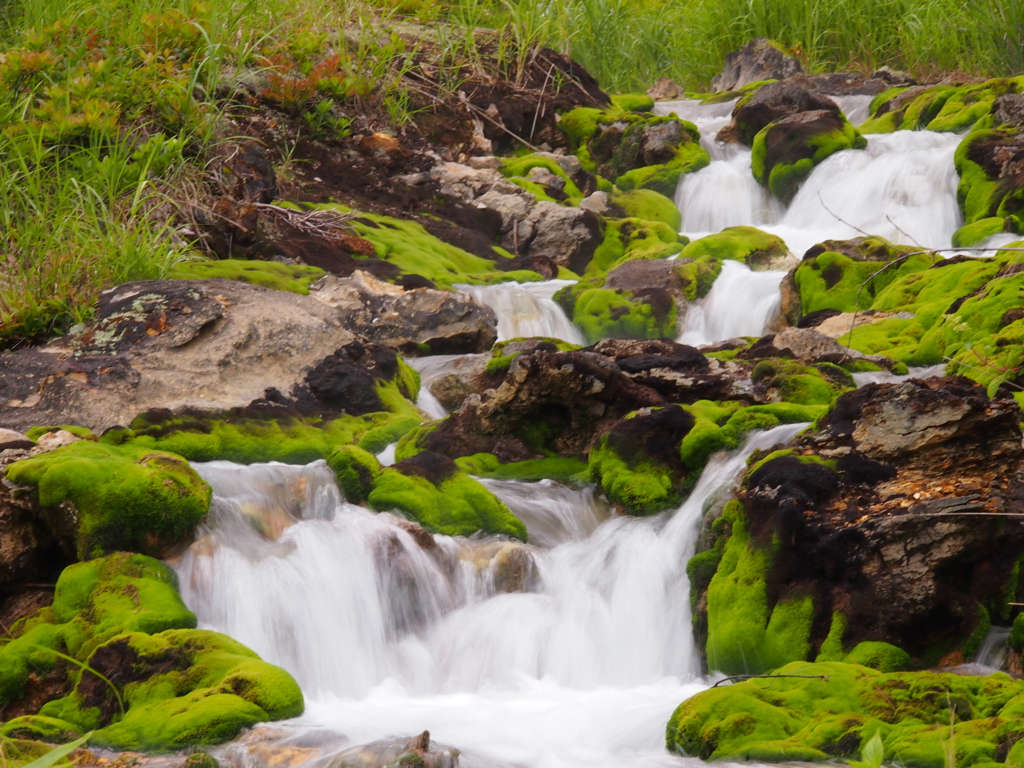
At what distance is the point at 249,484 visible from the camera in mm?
5613

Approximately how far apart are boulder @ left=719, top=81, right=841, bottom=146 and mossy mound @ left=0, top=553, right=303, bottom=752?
34.8ft

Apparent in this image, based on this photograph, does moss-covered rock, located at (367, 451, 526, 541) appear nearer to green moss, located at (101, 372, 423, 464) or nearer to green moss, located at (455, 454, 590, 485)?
green moss, located at (455, 454, 590, 485)

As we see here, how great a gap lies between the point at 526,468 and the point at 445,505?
2.81ft

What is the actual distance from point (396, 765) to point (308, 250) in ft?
22.2

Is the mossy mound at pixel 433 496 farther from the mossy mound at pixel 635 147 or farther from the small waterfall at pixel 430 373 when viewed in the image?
the mossy mound at pixel 635 147

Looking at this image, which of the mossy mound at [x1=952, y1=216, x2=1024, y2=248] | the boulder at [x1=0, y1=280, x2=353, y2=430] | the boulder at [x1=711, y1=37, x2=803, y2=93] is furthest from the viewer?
the boulder at [x1=711, y1=37, x2=803, y2=93]

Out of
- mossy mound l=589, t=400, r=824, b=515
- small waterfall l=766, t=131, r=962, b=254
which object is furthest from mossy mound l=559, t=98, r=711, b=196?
mossy mound l=589, t=400, r=824, b=515

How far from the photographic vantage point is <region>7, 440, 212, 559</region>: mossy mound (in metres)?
4.68

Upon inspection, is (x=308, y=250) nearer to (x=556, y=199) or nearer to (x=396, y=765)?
(x=556, y=199)

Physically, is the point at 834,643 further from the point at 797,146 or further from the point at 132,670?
the point at 797,146

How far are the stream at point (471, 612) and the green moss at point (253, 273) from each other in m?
2.61

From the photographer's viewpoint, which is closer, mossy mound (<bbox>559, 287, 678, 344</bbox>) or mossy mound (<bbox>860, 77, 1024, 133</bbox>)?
mossy mound (<bbox>559, 287, 678, 344</bbox>)

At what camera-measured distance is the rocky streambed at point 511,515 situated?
3842 millimetres

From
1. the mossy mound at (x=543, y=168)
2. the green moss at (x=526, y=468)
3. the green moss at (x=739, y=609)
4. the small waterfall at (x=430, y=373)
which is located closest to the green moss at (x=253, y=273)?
the small waterfall at (x=430, y=373)
